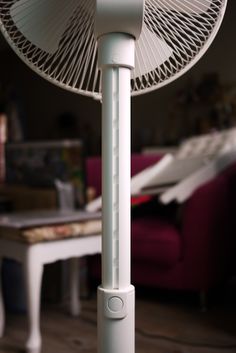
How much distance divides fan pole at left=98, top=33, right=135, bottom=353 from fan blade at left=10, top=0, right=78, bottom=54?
0.38ft

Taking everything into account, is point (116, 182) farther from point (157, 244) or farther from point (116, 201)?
point (157, 244)

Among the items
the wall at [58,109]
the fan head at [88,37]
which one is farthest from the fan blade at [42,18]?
the wall at [58,109]

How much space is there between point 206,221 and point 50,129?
122 inches

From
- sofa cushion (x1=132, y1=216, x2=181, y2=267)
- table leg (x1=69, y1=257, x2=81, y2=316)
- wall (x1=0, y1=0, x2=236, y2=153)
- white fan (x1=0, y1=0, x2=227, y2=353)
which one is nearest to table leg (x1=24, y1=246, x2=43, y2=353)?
table leg (x1=69, y1=257, x2=81, y2=316)

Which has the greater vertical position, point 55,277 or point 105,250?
point 105,250

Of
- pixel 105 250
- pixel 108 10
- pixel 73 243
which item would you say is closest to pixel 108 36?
pixel 108 10

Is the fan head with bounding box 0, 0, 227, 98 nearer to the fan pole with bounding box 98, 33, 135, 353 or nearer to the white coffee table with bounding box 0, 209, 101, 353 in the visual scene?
the fan pole with bounding box 98, 33, 135, 353

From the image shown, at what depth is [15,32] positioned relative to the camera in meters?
0.71

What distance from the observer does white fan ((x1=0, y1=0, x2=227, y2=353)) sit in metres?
0.61

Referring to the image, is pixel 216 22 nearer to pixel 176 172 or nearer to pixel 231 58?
pixel 231 58

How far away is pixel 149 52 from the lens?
761 mm

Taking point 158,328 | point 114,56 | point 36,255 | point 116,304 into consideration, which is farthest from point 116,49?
point 158,328

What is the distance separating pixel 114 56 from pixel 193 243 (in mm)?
1138

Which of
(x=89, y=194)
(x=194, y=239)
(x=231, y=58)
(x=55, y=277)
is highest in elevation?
(x=231, y=58)
